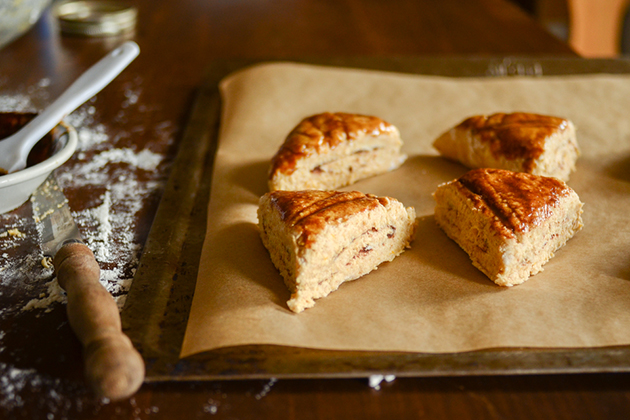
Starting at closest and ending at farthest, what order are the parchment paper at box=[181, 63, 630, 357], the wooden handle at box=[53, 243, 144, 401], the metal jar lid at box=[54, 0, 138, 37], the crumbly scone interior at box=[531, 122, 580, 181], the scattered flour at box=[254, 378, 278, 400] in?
the wooden handle at box=[53, 243, 144, 401]
the scattered flour at box=[254, 378, 278, 400]
the parchment paper at box=[181, 63, 630, 357]
the crumbly scone interior at box=[531, 122, 580, 181]
the metal jar lid at box=[54, 0, 138, 37]

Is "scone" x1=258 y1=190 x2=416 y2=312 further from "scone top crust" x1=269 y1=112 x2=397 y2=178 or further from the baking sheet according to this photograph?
"scone top crust" x1=269 y1=112 x2=397 y2=178

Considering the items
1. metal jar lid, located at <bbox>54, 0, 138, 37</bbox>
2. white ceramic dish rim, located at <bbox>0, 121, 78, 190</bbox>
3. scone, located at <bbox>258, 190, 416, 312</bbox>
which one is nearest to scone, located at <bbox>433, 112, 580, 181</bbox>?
scone, located at <bbox>258, 190, 416, 312</bbox>

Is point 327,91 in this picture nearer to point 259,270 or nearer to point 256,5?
point 259,270

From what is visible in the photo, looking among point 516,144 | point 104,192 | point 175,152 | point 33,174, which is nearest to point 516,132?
point 516,144

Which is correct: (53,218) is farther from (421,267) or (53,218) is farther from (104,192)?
(421,267)

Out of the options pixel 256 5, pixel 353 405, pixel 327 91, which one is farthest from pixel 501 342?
pixel 256 5
